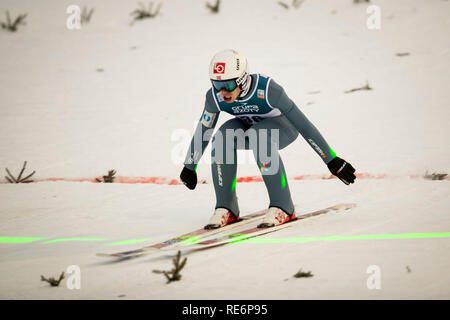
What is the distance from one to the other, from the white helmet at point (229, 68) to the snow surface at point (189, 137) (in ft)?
4.11

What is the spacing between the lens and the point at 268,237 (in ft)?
15.7

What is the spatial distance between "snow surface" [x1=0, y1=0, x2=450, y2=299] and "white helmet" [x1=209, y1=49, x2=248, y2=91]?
1252 millimetres

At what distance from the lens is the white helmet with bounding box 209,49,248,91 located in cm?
486

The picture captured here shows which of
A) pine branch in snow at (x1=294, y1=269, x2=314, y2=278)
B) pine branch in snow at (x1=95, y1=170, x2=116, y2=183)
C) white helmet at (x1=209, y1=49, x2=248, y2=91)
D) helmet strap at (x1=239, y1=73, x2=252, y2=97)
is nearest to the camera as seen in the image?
pine branch in snow at (x1=294, y1=269, x2=314, y2=278)

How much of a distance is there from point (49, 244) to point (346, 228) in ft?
7.51

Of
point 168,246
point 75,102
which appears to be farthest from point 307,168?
point 75,102

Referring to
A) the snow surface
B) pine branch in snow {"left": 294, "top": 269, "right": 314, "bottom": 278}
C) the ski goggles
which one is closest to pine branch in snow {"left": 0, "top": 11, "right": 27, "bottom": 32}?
the snow surface

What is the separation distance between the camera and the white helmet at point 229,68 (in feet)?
15.9

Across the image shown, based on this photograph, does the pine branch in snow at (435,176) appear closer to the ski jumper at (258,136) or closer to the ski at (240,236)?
the ski at (240,236)

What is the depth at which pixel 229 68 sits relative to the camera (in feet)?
15.9

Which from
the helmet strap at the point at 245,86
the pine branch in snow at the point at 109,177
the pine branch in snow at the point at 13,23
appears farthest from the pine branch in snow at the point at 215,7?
the helmet strap at the point at 245,86

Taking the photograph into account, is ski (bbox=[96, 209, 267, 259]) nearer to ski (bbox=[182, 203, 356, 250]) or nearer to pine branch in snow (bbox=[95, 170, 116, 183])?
ski (bbox=[182, 203, 356, 250])

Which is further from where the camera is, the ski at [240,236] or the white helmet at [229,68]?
the white helmet at [229,68]

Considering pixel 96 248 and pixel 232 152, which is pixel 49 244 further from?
pixel 232 152
